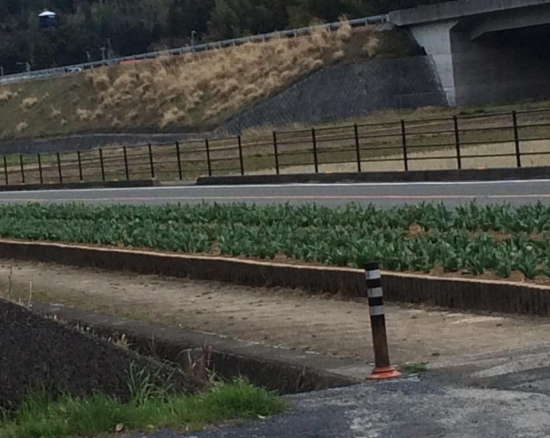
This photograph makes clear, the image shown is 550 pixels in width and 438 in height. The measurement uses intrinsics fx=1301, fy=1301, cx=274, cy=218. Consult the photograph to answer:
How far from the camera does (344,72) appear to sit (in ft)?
224

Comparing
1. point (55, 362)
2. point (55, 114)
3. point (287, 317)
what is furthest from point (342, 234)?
point (55, 114)

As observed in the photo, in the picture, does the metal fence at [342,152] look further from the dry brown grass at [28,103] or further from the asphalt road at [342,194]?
the dry brown grass at [28,103]

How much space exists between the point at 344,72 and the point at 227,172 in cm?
2228

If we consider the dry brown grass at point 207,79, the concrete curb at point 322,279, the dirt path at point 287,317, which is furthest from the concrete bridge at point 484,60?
the dirt path at point 287,317

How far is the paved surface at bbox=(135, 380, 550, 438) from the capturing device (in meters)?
7.55

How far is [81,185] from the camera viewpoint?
163 ft

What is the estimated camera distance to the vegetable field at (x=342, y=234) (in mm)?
14359

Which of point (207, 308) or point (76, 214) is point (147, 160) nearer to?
point (76, 214)

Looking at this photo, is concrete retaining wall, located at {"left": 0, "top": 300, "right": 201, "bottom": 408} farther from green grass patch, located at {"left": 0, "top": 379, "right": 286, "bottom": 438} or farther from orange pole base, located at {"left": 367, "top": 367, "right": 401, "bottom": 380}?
orange pole base, located at {"left": 367, "top": 367, "right": 401, "bottom": 380}

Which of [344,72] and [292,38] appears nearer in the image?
[344,72]

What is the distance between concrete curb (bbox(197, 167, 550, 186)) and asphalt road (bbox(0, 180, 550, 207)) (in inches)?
42.6

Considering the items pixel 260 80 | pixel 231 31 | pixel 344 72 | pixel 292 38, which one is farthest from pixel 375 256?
pixel 231 31

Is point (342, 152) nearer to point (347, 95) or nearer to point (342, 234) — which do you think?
point (347, 95)

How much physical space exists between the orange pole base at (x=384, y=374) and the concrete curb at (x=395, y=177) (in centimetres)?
2105
